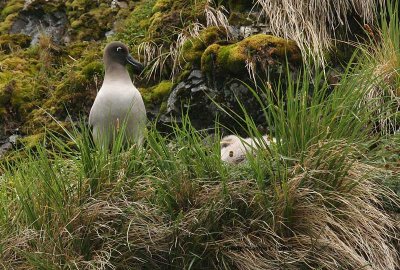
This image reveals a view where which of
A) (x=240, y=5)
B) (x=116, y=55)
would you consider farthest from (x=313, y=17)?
(x=116, y=55)

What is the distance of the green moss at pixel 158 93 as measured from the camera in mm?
7598

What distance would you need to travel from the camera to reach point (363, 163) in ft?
17.3

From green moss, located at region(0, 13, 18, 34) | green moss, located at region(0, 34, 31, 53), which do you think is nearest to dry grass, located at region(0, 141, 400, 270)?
green moss, located at region(0, 34, 31, 53)

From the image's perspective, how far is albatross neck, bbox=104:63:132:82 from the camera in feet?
22.1

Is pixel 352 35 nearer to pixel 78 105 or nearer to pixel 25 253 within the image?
pixel 78 105

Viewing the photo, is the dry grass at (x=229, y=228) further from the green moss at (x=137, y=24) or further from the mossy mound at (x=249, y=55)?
the green moss at (x=137, y=24)

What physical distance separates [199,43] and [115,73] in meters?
1.15

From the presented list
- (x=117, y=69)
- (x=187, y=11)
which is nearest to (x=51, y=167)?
(x=117, y=69)

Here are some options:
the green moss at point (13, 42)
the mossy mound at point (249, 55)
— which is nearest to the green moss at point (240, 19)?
the mossy mound at point (249, 55)

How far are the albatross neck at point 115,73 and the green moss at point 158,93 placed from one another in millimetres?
788

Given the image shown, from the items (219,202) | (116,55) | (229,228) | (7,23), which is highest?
(116,55)

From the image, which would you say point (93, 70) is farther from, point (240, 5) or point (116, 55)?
point (240, 5)

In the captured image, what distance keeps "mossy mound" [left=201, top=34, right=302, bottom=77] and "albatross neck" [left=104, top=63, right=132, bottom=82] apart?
2.61 feet

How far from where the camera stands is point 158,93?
7.65 meters
